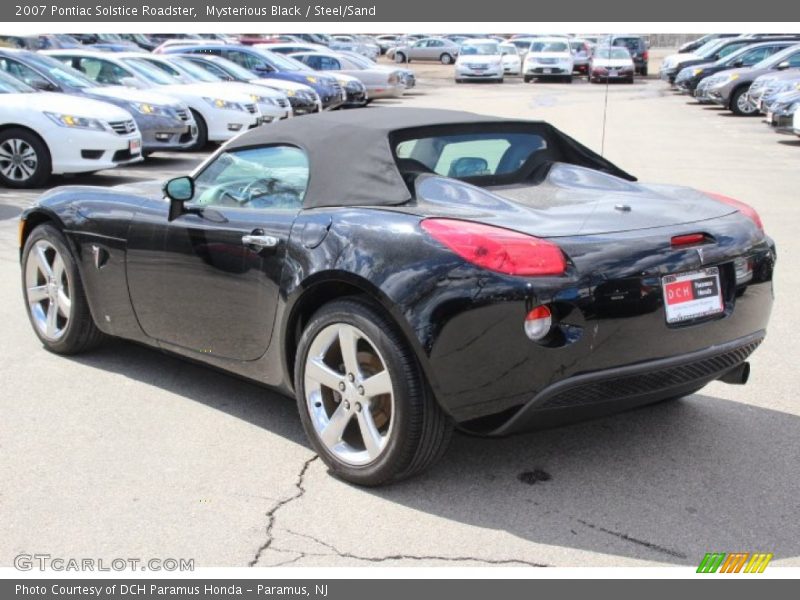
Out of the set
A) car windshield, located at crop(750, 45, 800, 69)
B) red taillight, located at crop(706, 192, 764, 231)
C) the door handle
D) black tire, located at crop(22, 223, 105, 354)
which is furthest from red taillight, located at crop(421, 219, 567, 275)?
car windshield, located at crop(750, 45, 800, 69)

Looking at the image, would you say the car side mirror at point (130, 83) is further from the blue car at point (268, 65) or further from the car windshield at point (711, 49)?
the car windshield at point (711, 49)

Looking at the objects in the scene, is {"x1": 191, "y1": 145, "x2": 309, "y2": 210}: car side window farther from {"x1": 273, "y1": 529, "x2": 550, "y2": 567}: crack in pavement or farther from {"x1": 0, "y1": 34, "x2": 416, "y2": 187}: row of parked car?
{"x1": 0, "y1": 34, "x2": 416, "y2": 187}: row of parked car

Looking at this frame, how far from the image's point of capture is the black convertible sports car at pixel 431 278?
3801 millimetres

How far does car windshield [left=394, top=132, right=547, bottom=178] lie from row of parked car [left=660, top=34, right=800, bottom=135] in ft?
48.7

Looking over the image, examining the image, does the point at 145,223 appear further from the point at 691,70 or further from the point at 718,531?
the point at 691,70

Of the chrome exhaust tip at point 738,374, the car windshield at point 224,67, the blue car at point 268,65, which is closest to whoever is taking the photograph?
the chrome exhaust tip at point 738,374

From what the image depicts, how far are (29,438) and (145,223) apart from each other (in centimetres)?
118

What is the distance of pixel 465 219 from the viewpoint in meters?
4.03

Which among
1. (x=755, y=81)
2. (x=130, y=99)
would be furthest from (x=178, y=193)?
(x=755, y=81)

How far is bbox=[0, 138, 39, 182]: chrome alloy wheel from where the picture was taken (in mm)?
13133

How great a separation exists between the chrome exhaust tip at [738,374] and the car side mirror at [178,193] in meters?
2.58

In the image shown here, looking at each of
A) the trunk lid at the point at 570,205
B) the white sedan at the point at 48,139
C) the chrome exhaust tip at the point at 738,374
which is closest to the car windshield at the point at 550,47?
the white sedan at the point at 48,139

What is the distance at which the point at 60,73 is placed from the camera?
15.7 metres
